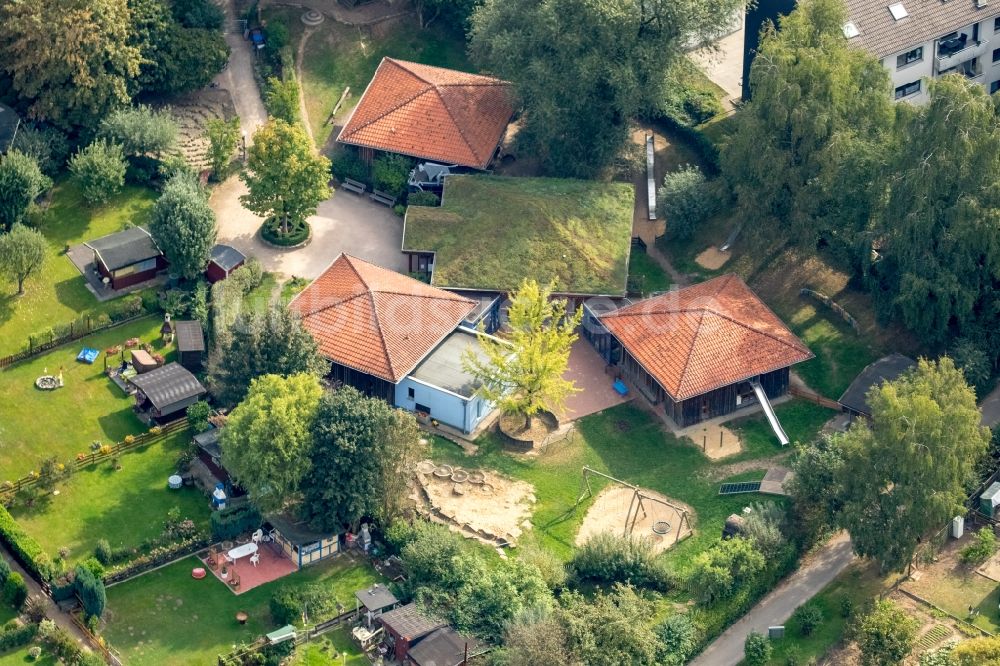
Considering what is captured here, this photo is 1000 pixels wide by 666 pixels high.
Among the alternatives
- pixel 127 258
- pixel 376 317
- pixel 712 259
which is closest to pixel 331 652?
pixel 376 317

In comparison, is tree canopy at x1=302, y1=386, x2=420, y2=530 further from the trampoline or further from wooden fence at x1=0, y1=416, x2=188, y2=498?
the trampoline

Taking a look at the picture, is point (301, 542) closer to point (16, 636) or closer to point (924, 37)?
point (16, 636)

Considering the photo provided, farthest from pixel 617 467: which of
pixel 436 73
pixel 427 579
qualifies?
pixel 436 73

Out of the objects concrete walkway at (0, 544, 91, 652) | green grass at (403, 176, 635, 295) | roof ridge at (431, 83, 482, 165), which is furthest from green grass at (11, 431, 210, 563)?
roof ridge at (431, 83, 482, 165)

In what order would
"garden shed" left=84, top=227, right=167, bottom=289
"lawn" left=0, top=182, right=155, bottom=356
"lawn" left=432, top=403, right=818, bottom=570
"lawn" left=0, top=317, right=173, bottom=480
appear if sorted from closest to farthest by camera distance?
"lawn" left=432, top=403, right=818, bottom=570, "lawn" left=0, top=317, right=173, bottom=480, "lawn" left=0, top=182, right=155, bottom=356, "garden shed" left=84, top=227, right=167, bottom=289

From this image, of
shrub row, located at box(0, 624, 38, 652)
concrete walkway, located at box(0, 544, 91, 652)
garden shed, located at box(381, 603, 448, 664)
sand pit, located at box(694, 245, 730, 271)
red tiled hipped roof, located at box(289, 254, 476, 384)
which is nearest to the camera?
shrub row, located at box(0, 624, 38, 652)

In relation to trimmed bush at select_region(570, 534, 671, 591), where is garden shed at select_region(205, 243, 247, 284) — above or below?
above

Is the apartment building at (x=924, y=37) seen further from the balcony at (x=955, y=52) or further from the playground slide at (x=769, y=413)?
the playground slide at (x=769, y=413)
